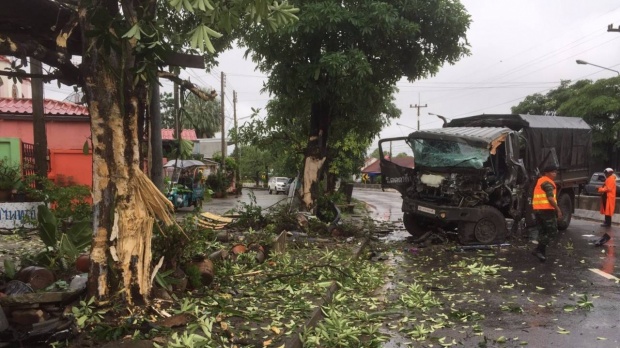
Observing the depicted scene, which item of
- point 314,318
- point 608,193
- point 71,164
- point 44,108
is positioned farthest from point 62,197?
point 608,193

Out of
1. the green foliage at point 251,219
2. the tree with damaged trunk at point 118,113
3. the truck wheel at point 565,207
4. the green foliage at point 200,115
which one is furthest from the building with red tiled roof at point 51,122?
the green foliage at point 200,115

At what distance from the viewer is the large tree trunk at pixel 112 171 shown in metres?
4.54

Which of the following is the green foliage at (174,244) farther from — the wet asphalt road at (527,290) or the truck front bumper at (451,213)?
the truck front bumper at (451,213)

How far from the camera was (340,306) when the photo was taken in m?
5.95

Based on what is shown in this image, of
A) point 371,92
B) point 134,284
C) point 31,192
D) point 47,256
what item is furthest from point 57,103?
point 134,284

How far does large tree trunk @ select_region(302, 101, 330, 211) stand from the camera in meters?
13.5

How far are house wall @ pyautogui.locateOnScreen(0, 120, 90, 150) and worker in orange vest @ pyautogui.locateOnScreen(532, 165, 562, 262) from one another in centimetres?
1435

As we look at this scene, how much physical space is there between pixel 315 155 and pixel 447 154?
3812mm

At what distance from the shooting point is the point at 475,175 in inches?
424

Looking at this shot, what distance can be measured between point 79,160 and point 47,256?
402 inches

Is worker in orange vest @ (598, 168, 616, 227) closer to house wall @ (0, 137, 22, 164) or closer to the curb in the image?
the curb

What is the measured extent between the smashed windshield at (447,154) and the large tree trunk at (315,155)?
8.84 feet

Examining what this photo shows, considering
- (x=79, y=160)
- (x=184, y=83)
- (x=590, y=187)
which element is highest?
(x=184, y=83)

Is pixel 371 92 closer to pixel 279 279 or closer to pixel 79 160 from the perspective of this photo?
pixel 279 279
